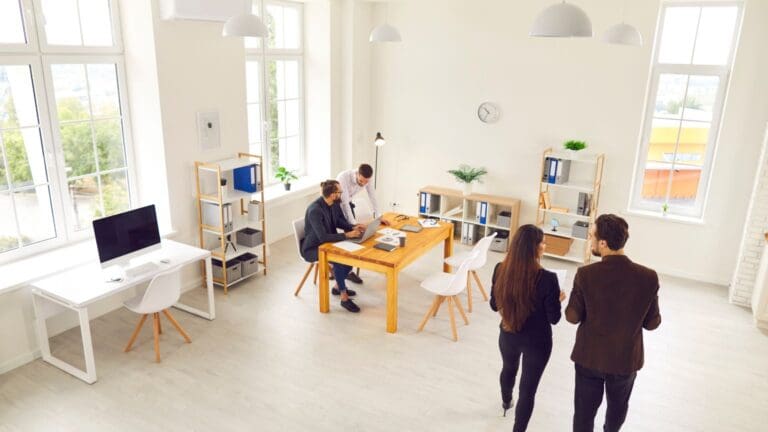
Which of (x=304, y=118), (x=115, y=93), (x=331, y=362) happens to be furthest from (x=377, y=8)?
(x=331, y=362)

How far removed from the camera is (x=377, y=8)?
779 cm

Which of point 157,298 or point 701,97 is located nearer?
point 157,298

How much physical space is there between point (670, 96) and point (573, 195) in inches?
61.7

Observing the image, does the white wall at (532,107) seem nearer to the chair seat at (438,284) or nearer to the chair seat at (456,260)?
the chair seat at (456,260)

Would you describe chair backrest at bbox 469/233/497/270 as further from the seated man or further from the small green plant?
A: the small green plant

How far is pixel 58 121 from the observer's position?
15.8 ft

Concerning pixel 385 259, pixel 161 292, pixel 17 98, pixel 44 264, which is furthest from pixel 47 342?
pixel 385 259

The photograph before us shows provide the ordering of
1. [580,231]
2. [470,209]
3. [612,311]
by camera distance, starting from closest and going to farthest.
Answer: [612,311], [580,231], [470,209]

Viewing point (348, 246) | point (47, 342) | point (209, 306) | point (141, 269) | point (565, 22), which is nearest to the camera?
point (565, 22)

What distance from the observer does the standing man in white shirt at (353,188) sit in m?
5.76

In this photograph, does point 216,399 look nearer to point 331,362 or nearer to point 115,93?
point 331,362

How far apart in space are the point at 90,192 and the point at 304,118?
3.29m

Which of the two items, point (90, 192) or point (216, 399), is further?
point (90, 192)

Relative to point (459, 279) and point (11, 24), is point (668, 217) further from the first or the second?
point (11, 24)
